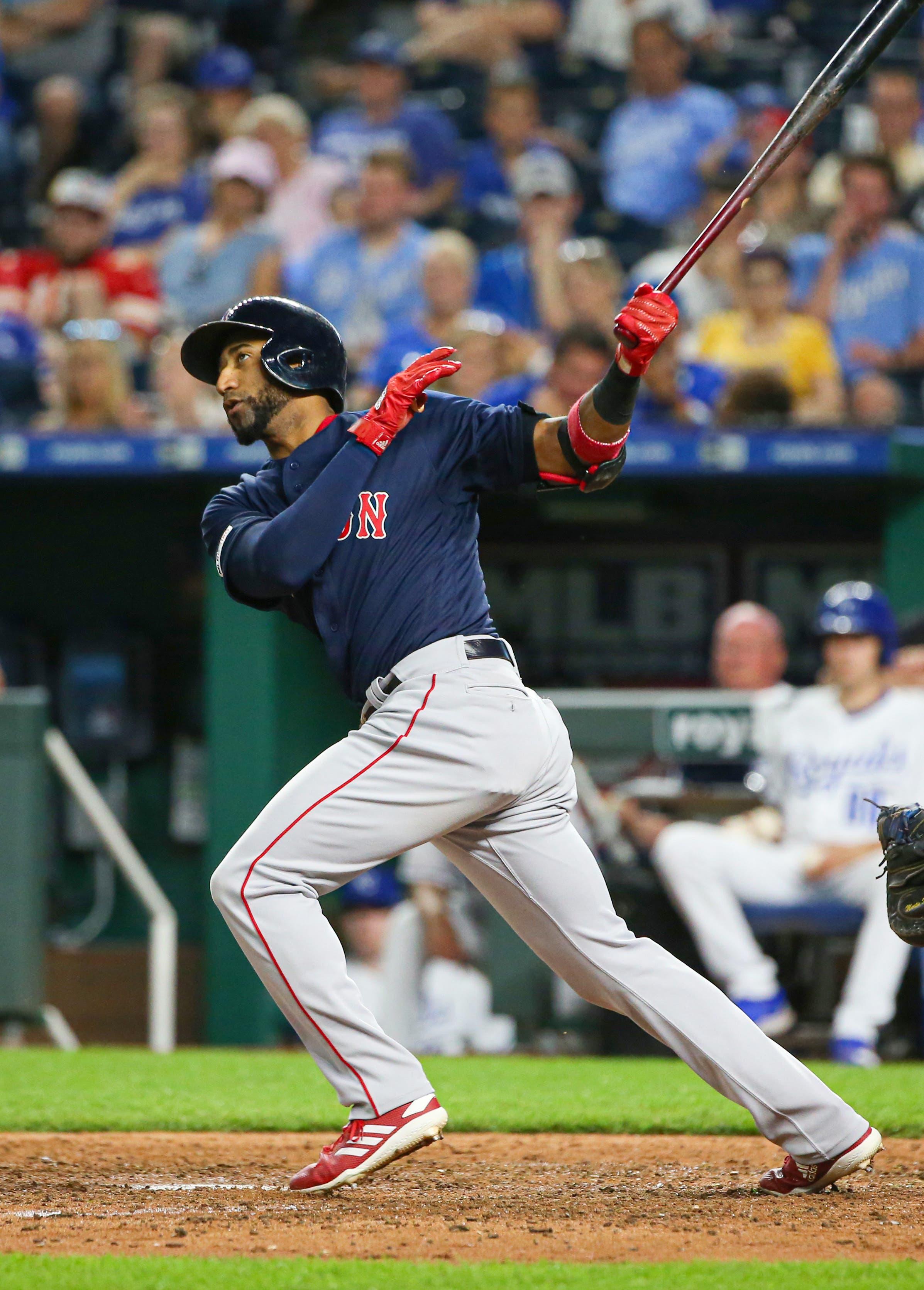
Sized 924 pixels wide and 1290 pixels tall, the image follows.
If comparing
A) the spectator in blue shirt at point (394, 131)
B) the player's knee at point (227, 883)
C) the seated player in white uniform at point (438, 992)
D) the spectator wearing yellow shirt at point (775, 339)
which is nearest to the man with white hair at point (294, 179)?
the spectator in blue shirt at point (394, 131)

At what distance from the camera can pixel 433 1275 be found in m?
2.33

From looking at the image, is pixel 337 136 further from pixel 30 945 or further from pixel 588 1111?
pixel 588 1111

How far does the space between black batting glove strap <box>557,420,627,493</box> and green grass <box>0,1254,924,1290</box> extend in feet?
4.06

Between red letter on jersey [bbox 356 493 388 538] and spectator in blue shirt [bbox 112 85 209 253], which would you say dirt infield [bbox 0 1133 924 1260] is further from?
spectator in blue shirt [bbox 112 85 209 253]

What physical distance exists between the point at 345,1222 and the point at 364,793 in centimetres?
68

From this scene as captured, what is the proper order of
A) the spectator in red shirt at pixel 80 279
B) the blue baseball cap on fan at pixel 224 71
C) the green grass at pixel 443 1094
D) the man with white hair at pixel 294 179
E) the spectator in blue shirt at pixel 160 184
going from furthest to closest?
1. the blue baseball cap on fan at pixel 224 71
2. the spectator in blue shirt at pixel 160 184
3. the man with white hair at pixel 294 179
4. the spectator in red shirt at pixel 80 279
5. the green grass at pixel 443 1094

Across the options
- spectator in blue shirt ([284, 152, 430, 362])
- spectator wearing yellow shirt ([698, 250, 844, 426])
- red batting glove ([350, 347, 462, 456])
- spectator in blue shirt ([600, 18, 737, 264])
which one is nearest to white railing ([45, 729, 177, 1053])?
spectator in blue shirt ([284, 152, 430, 362])

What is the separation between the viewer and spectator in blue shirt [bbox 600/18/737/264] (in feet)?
28.8

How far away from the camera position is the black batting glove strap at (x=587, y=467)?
2.97 meters

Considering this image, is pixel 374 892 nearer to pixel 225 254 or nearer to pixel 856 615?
pixel 856 615

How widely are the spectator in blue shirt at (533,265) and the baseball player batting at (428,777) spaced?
5.06m

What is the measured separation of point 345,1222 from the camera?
110 inches

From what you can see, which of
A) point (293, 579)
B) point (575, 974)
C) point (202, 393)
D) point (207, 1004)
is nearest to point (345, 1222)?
point (575, 974)

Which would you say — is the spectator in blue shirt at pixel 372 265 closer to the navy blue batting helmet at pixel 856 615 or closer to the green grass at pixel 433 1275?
the navy blue batting helmet at pixel 856 615
